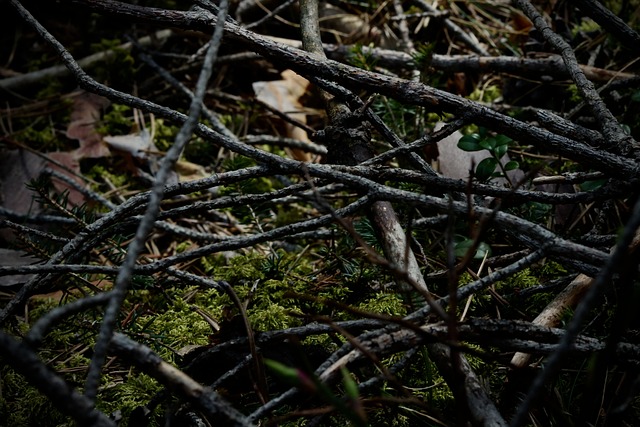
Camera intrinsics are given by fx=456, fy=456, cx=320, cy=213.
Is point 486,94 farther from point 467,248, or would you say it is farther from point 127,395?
point 127,395

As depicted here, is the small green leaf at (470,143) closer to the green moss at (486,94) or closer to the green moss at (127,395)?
the green moss at (486,94)

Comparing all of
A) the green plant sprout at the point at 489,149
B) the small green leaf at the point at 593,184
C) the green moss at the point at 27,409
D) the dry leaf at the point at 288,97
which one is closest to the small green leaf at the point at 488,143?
the green plant sprout at the point at 489,149

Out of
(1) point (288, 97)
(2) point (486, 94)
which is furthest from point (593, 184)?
(1) point (288, 97)

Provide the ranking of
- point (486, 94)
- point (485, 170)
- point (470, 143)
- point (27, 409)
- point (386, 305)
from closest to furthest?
point (27, 409), point (386, 305), point (485, 170), point (470, 143), point (486, 94)

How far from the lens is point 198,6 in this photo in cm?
187

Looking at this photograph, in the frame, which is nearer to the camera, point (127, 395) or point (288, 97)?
point (127, 395)

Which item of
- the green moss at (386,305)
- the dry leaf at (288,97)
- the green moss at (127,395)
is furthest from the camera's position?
the dry leaf at (288,97)

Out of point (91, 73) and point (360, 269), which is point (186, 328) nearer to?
point (360, 269)

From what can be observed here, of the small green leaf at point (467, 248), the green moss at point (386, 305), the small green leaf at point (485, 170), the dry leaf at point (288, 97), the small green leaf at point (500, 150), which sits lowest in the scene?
the green moss at point (386, 305)

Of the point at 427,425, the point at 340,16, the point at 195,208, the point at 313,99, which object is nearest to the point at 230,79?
the point at 313,99

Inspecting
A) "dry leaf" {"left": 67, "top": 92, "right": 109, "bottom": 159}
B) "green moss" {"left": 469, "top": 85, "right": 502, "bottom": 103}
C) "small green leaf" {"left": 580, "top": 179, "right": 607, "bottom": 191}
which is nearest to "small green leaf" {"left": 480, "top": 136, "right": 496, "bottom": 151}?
"small green leaf" {"left": 580, "top": 179, "right": 607, "bottom": 191}

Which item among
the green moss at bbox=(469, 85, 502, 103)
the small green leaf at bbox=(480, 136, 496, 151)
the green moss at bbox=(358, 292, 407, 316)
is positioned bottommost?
the green moss at bbox=(358, 292, 407, 316)

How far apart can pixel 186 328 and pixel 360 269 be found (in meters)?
0.78

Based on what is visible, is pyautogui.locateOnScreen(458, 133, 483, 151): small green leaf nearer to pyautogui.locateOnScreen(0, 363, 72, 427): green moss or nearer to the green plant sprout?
the green plant sprout
